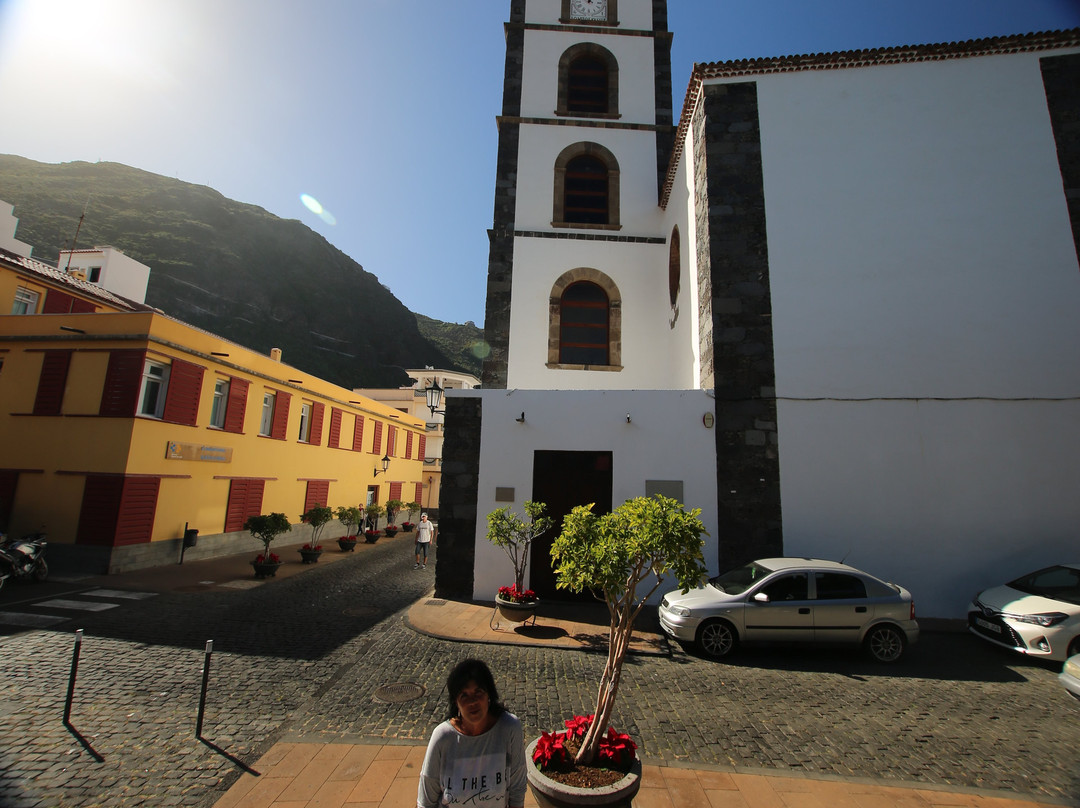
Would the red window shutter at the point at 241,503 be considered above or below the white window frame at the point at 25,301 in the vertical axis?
below

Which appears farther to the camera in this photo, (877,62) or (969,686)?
(877,62)

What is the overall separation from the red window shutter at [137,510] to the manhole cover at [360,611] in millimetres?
7140

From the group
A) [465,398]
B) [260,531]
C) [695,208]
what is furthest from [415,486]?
[695,208]

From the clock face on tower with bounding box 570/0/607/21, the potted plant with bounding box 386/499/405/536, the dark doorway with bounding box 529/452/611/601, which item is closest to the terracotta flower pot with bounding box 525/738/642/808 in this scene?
the dark doorway with bounding box 529/452/611/601

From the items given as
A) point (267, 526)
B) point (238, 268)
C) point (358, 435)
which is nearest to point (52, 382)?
point (267, 526)

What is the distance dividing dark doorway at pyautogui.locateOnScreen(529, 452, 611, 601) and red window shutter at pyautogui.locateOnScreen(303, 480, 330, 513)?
1329 cm

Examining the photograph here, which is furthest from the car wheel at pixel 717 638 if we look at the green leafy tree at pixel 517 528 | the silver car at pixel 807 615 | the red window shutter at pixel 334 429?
the red window shutter at pixel 334 429

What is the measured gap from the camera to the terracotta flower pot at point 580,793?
319cm

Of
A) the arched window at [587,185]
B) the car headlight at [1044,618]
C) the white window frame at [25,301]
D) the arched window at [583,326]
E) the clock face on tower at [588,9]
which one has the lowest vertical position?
the car headlight at [1044,618]

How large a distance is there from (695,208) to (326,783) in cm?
1178

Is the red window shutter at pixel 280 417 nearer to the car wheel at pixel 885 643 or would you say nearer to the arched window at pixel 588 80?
the arched window at pixel 588 80

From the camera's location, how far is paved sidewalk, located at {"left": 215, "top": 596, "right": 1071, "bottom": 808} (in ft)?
13.1

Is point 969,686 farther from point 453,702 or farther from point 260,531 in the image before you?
point 260,531

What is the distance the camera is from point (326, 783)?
4164 mm
